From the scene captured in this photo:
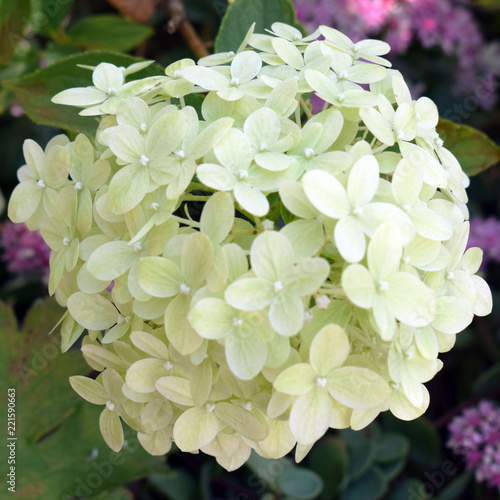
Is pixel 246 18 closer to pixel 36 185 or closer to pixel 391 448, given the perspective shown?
pixel 36 185

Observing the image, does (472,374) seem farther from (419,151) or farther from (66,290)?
(66,290)

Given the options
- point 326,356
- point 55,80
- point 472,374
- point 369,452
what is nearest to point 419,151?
point 326,356

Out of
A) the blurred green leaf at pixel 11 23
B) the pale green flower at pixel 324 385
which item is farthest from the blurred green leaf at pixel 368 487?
the blurred green leaf at pixel 11 23

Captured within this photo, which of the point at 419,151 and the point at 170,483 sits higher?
the point at 419,151

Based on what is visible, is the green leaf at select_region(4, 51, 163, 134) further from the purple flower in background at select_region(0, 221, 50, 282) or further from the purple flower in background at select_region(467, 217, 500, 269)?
the purple flower in background at select_region(467, 217, 500, 269)

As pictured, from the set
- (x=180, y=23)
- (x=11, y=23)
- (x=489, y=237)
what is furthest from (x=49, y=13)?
(x=489, y=237)

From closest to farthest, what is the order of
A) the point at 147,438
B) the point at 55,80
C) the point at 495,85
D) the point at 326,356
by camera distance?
1. the point at 326,356
2. the point at 147,438
3. the point at 55,80
4. the point at 495,85
